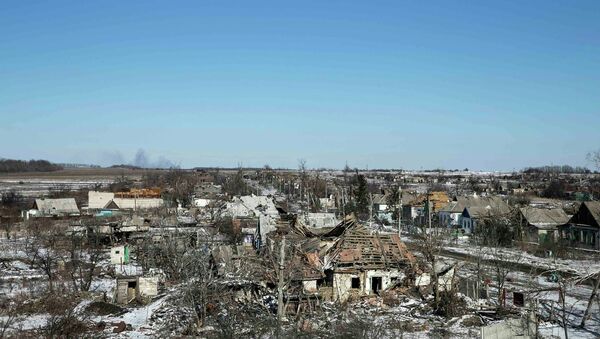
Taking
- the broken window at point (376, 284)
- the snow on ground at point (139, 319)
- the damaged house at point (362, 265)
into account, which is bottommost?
the snow on ground at point (139, 319)

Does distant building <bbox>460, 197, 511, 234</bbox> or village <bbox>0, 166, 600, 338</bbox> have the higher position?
distant building <bbox>460, 197, 511, 234</bbox>

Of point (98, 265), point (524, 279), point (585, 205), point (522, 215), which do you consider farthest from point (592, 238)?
point (98, 265)

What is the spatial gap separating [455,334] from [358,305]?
5.48 metres

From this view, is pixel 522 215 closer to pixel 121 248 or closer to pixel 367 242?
pixel 367 242

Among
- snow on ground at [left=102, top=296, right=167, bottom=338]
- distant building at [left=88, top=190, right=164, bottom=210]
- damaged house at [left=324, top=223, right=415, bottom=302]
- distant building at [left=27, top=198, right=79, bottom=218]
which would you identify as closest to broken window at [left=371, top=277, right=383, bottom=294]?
damaged house at [left=324, top=223, right=415, bottom=302]

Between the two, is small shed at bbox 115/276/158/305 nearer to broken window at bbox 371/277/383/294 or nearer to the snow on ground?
the snow on ground

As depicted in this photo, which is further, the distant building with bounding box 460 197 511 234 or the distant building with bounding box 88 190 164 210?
the distant building with bounding box 88 190 164 210

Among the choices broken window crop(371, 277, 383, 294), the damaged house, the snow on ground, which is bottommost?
the snow on ground

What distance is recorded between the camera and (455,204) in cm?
6019

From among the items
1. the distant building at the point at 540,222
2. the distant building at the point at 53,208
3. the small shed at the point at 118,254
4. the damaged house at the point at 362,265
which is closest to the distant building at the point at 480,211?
the distant building at the point at 540,222

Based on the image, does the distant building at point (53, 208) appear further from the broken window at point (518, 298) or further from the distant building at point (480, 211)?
the broken window at point (518, 298)

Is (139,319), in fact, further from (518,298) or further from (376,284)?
(518,298)

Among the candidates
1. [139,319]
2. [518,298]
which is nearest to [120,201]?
[139,319]

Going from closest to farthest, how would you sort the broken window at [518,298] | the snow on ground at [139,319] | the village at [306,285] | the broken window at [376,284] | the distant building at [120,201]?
the village at [306,285], the snow on ground at [139,319], the broken window at [518,298], the broken window at [376,284], the distant building at [120,201]
